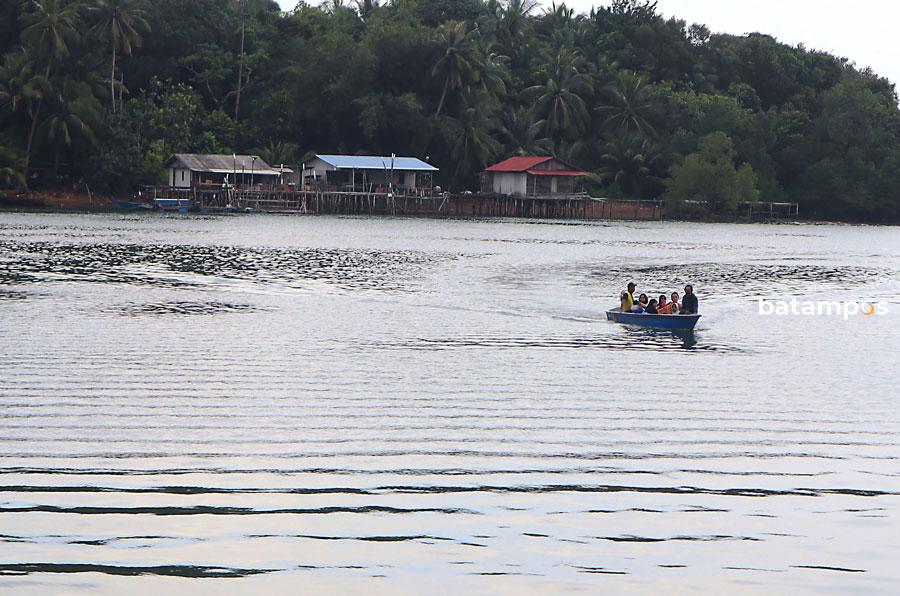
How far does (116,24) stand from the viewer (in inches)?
3826

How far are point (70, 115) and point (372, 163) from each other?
25.8 meters

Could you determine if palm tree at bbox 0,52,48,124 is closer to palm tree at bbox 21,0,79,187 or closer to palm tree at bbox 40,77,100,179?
palm tree at bbox 21,0,79,187

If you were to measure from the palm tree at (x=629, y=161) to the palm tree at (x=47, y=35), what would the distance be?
49.6 metres

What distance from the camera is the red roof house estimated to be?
351 feet

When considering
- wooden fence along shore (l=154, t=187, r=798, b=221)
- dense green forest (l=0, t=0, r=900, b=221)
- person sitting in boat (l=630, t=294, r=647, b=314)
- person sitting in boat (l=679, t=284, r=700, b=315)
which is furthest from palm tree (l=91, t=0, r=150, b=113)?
person sitting in boat (l=679, t=284, r=700, b=315)

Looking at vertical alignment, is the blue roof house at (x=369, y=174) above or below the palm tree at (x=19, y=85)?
below

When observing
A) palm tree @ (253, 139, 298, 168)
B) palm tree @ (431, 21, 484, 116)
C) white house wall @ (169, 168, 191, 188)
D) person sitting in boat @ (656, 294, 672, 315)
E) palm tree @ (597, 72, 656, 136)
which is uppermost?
palm tree @ (431, 21, 484, 116)

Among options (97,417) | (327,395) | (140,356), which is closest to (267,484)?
(97,417)

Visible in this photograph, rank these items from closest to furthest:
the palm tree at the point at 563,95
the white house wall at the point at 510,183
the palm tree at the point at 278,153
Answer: the palm tree at the point at 278,153
the white house wall at the point at 510,183
the palm tree at the point at 563,95

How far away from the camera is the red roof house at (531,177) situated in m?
107

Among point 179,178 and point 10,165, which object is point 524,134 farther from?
point 10,165

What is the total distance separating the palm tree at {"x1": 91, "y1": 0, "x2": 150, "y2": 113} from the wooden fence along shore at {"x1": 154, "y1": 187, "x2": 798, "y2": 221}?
12.4 metres

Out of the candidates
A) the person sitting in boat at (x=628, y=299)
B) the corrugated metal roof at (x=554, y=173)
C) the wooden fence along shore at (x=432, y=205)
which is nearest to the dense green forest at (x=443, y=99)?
the wooden fence along shore at (x=432, y=205)

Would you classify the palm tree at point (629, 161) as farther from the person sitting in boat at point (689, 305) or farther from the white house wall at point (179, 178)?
the person sitting in boat at point (689, 305)
